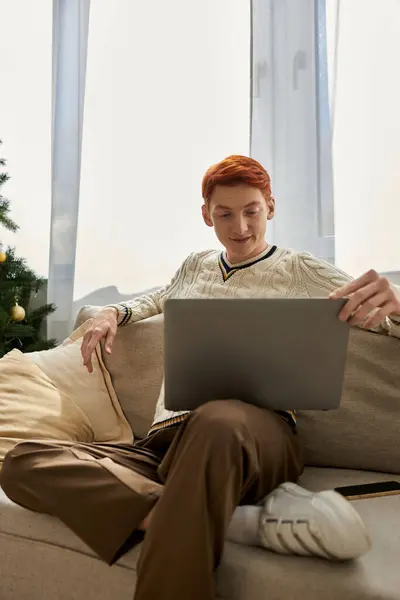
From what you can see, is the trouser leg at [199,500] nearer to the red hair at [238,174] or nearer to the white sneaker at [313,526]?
the white sneaker at [313,526]

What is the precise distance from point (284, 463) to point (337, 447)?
0.38m

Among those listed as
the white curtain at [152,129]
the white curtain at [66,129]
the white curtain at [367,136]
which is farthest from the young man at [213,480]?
the white curtain at [66,129]

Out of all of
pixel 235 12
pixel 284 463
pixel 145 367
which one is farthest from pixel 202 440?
pixel 235 12

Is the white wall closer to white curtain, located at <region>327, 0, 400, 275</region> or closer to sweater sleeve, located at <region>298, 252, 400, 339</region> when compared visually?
white curtain, located at <region>327, 0, 400, 275</region>

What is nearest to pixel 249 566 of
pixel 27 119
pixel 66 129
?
pixel 66 129

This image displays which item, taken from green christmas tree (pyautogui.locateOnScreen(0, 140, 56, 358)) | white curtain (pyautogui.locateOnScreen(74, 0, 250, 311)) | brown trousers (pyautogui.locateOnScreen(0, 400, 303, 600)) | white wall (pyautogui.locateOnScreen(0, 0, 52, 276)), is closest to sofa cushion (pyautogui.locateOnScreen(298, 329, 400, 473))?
brown trousers (pyautogui.locateOnScreen(0, 400, 303, 600))

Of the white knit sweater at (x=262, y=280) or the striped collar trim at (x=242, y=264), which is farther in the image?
the striped collar trim at (x=242, y=264)

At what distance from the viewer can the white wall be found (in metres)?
2.76

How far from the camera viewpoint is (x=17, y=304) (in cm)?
254

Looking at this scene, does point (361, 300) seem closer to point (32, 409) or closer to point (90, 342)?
point (90, 342)

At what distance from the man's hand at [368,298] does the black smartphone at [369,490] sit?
0.37m

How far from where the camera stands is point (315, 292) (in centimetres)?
156

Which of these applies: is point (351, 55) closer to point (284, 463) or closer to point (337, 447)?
point (337, 447)

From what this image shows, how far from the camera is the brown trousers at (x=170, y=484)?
0.99 m
